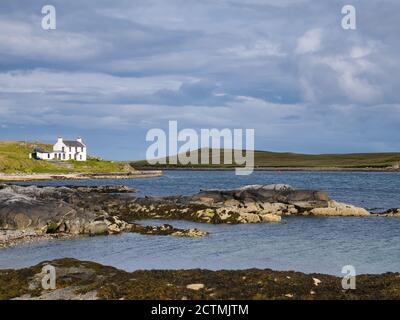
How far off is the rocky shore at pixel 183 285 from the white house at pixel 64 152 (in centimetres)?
15764

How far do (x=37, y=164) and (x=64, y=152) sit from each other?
22954 millimetres

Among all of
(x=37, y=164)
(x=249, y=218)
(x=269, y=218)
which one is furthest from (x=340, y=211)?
(x=37, y=164)

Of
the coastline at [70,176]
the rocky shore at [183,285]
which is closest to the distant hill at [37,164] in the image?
the coastline at [70,176]

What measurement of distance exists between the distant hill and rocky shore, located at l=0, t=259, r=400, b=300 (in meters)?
128

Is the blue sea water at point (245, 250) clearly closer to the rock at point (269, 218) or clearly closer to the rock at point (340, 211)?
the rock at point (269, 218)

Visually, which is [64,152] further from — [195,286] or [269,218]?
[195,286]

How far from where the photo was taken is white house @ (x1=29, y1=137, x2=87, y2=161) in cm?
17588

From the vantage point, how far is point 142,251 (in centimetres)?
3403

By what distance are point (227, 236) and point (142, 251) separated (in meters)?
9.88

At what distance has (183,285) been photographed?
20.9 metres

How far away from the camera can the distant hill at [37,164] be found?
14725 cm

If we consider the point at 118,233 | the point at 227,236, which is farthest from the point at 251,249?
the point at 118,233

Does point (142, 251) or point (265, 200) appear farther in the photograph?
point (265, 200)
